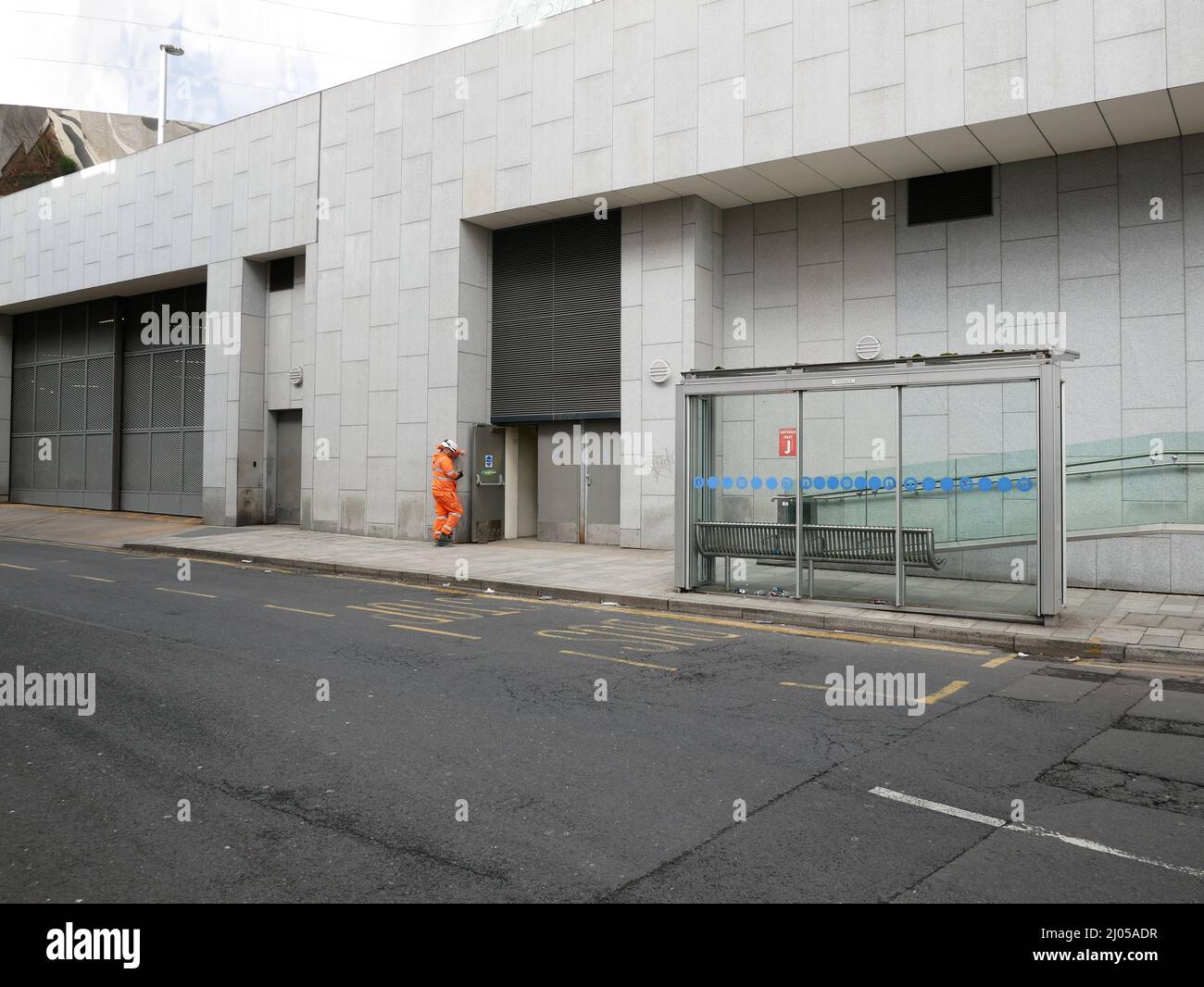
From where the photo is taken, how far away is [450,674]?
7609 mm

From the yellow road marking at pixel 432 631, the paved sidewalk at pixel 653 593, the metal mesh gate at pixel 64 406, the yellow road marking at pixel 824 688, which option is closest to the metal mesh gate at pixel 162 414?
the metal mesh gate at pixel 64 406

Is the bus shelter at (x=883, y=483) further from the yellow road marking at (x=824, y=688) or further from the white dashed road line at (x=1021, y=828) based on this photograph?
the white dashed road line at (x=1021, y=828)

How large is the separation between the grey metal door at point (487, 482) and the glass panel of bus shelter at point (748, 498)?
7.90 metres

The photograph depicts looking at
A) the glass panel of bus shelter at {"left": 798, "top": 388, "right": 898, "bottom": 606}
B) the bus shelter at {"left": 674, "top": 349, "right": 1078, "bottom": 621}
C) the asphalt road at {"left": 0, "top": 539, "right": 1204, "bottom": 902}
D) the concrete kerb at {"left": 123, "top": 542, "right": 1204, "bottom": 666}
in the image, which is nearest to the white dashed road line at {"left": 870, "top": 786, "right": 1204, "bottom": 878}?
the asphalt road at {"left": 0, "top": 539, "right": 1204, "bottom": 902}

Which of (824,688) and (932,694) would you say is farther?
(824,688)

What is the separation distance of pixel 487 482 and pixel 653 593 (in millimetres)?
8036

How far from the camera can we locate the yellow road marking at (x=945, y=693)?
22.7 ft

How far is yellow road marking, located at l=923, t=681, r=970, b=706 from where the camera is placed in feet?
22.7

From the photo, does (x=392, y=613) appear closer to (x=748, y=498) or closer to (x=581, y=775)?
(x=748, y=498)

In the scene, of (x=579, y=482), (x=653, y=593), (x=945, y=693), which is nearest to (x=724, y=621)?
(x=653, y=593)

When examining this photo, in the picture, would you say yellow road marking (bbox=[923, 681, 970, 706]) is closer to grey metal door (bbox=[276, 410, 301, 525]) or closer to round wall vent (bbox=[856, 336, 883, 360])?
round wall vent (bbox=[856, 336, 883, 360])

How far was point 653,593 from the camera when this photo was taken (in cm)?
1210
